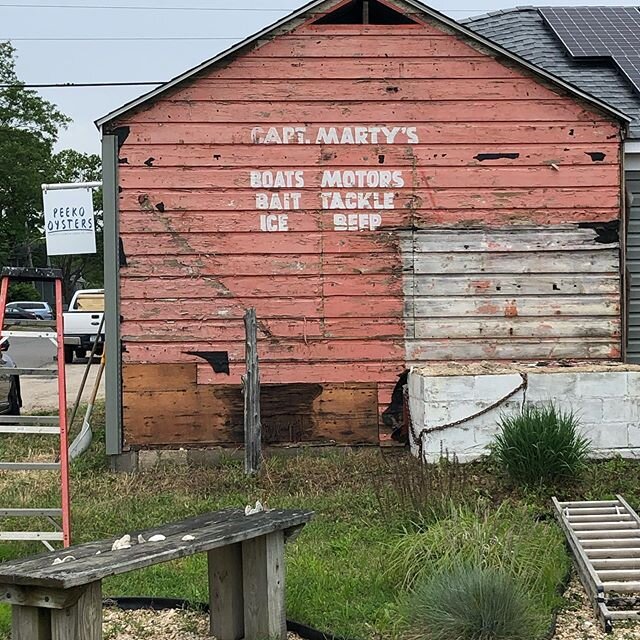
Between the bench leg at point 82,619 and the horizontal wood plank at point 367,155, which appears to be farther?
the horizontal wood plank at point 367,155

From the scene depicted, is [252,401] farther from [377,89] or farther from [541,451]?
[377,89]

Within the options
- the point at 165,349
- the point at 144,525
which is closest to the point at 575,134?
the point at 165,349

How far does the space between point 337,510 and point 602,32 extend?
29.7 ft

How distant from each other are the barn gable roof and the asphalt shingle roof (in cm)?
99

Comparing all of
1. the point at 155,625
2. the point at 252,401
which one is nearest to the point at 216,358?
the point at 252,401

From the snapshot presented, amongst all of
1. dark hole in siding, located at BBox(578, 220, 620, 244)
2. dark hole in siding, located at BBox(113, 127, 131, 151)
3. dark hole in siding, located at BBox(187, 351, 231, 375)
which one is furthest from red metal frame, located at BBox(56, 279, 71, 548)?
dark hole in siding, located at BBox(578, 220, 620, 244)

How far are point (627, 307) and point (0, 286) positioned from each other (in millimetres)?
7132

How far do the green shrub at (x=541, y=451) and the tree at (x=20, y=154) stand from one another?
1948 inches

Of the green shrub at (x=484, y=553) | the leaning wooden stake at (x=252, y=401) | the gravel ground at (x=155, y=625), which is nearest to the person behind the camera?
the gravel ground at (x=155, y=625)

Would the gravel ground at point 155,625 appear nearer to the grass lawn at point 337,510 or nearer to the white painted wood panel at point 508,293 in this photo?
the grass lawn at point 337,510

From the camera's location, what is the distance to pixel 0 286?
6762 mm

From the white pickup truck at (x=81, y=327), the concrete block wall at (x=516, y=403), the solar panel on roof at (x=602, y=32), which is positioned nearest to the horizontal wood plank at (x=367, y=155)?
the solar panel on roof at (x=602, y=32)

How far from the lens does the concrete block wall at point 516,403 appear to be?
948 centimetres

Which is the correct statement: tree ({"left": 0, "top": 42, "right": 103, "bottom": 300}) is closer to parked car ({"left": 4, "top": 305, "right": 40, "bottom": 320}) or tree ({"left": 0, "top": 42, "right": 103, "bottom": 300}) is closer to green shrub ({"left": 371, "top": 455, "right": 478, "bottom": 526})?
parked car ({"left": 4, "top": 305, "right": 40, "bottom": 320})
